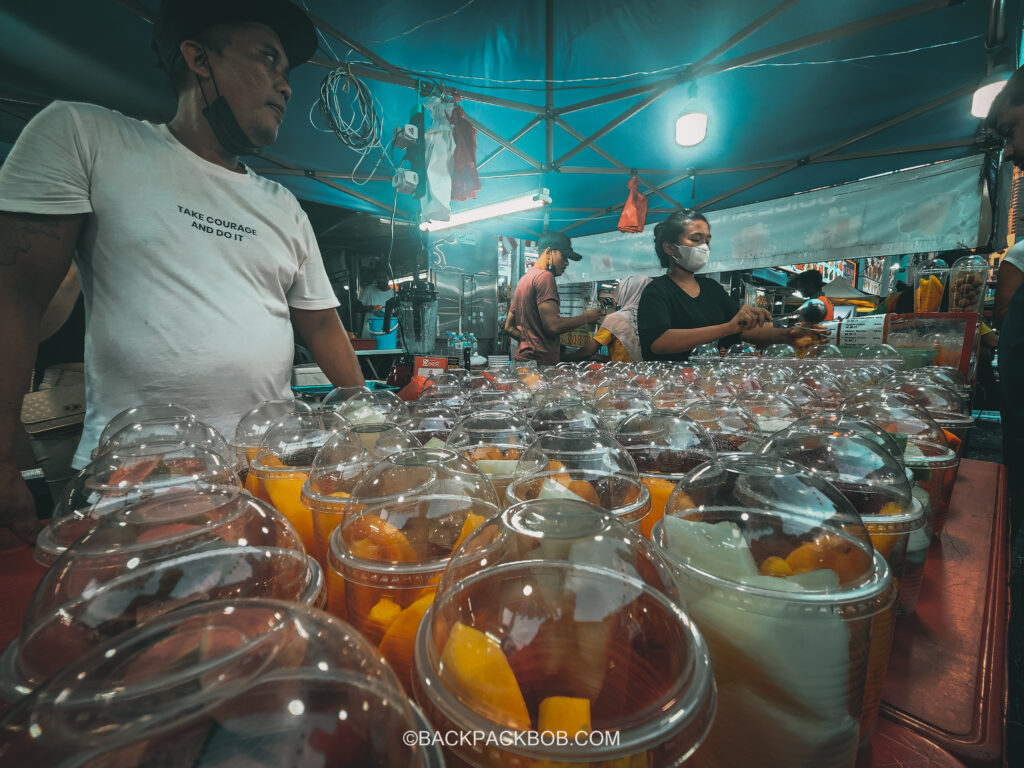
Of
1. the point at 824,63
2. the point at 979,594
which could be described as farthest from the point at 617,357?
the point at 979,594

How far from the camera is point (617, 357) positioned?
13.7 ft

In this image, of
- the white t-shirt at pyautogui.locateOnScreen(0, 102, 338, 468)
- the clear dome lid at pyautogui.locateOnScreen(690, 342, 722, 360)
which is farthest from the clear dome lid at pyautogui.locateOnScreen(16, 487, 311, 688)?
the clear dome lid at pyautogui.locateOnScreen(690, 342, 722, 360)

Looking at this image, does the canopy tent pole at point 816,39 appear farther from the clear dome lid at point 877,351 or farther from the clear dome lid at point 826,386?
the clear dome lid at point 826,386

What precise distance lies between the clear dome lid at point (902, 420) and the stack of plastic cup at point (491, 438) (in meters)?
0.79

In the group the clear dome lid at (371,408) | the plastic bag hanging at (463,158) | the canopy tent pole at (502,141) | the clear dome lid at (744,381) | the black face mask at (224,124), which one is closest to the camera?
the clear dome lid at (371,408)

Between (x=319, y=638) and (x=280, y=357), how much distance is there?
5.29 feet

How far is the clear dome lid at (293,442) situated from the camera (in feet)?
2.70

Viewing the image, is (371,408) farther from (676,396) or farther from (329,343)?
(676,396)

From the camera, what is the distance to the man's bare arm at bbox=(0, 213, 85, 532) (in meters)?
1.12

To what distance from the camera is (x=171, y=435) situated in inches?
38.7

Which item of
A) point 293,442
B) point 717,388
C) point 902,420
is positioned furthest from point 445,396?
point 902,420

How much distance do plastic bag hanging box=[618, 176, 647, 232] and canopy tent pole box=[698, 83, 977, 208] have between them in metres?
1.17

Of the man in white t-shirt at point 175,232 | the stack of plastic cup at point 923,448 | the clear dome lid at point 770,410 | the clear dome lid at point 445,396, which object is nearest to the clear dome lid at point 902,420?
the stack of plastic cup at point 923,448

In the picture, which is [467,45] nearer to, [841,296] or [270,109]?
[270,109]
